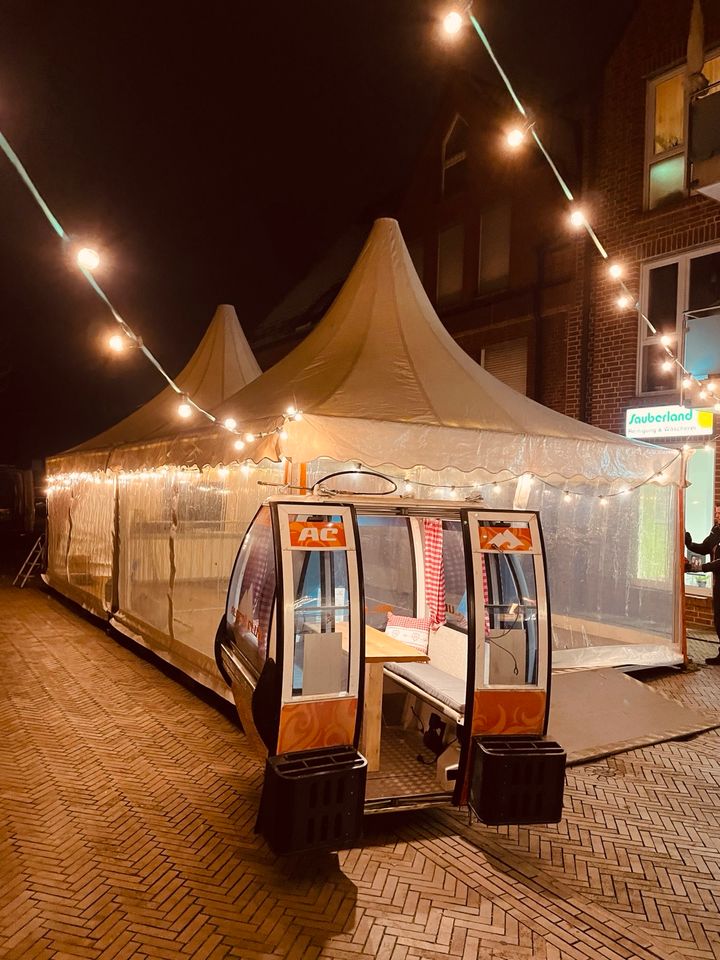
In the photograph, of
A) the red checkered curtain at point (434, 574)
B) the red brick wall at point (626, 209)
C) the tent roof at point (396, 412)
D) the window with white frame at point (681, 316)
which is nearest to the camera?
the tent roof at point (396, 412)

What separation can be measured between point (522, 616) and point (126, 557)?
6.93 meters

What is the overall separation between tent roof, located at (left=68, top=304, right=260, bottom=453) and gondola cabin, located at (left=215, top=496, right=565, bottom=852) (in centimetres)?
595

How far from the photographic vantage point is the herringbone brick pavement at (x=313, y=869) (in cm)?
325

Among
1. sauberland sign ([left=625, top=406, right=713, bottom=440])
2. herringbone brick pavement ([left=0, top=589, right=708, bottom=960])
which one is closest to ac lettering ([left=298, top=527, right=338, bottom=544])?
herringbone brick pavement ([left=0, top=589, right=708, bottom=960])

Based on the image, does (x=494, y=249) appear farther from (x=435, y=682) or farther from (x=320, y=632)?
(x=320, y=632)

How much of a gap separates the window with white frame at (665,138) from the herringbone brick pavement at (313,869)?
30.0ft

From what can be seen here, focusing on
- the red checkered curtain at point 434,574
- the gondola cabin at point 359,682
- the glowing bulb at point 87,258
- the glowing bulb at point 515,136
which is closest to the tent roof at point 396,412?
the red checkered curtain at point 434,574

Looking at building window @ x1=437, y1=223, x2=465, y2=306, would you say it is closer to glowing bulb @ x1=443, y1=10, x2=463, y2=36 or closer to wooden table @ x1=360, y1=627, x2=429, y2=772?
glowing bulb @ x1=443, y1=10, x2=463, y2=36

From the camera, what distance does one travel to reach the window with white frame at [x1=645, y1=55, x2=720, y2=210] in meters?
11.0

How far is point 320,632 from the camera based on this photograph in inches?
158

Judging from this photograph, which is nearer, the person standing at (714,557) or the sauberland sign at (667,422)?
the person standing at (714,557)

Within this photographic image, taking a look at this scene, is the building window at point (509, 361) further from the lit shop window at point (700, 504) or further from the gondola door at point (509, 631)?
the gondola door at point (509, 631)

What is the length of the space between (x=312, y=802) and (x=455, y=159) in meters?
15.8

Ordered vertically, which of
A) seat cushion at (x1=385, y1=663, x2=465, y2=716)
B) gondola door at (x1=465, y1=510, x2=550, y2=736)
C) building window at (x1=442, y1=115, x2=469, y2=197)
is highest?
building window at (x1=442, y1=115, x2=469, y2=197)
